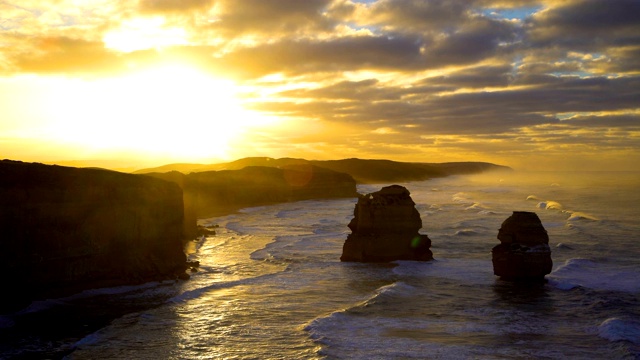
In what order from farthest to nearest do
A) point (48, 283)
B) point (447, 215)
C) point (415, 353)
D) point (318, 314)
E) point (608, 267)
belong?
point (447, 215) → point (608, 267) → point (48, 283) → point (318, 314) → point (415, 353)

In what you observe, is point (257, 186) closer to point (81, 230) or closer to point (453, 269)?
point (453, 269)

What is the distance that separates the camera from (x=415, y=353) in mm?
15430

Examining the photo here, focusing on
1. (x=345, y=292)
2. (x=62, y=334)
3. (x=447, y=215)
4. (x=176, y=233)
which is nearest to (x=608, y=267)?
(x=345, y=292)

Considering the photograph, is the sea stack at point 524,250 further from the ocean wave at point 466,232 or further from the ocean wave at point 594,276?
the ocean wave at point 466,232

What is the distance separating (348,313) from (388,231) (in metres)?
10.9

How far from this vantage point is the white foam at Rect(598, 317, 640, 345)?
16.7 m

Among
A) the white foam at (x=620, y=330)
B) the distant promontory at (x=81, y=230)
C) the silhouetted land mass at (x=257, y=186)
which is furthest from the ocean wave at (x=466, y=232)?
the silhouetted land mass at (x=257, y=186)

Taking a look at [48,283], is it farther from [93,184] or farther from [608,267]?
[608,267]

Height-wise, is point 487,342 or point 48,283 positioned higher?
point 48,283

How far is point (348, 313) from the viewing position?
65.4 feet

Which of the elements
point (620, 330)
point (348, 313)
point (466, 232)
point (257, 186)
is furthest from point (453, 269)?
point (257, 186)

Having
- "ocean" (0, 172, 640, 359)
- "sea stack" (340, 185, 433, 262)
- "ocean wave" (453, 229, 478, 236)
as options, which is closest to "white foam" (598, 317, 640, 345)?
"ocean" (0, 172, 640, 359)

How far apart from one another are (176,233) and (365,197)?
10.4 metres

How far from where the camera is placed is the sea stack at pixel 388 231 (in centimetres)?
2984
